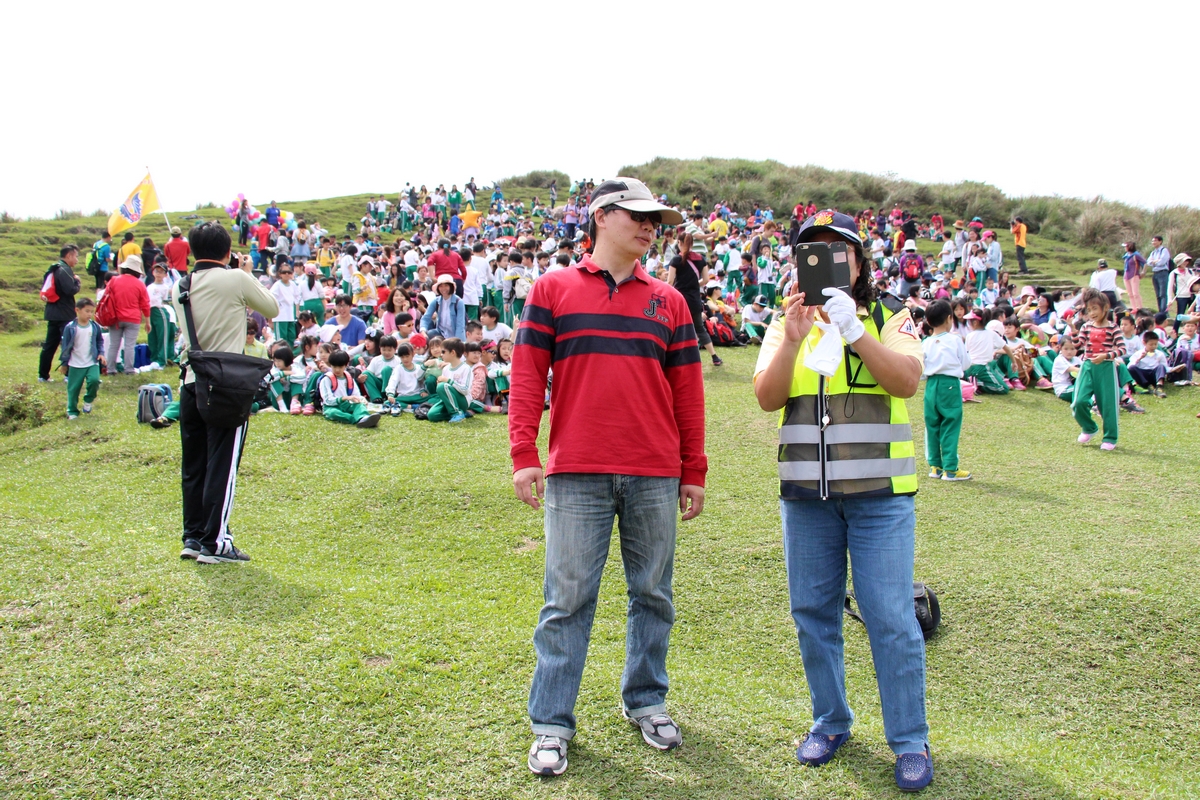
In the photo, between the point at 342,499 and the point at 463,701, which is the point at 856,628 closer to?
the point at 463,701

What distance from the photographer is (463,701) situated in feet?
11.5

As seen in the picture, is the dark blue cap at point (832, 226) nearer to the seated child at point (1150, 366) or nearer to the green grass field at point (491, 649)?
the green grass field at point (491, 649)

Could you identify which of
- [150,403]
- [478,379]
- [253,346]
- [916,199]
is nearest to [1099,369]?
[478,379]

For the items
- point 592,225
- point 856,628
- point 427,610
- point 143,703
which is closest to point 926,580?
point 856,628

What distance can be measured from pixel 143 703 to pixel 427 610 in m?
1.48

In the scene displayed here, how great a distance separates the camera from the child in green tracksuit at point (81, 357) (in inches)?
414

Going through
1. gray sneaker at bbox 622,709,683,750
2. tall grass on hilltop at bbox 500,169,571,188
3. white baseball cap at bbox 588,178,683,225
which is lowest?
gray sneaker at bbox 622,709,683,750

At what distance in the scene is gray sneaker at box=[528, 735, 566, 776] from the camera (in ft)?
9.75

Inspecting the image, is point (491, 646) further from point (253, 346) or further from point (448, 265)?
point (448, 265)

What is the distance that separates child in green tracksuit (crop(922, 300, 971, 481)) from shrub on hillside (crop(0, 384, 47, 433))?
10.2 meters

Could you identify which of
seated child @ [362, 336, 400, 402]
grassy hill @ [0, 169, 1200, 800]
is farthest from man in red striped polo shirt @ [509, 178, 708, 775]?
seated child @ [362, 336, 400, 402]

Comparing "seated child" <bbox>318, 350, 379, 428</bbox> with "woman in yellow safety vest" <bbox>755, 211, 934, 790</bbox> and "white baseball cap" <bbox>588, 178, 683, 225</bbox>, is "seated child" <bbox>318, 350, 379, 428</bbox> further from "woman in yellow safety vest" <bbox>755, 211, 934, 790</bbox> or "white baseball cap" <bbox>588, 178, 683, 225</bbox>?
"woman in yellow safety vest" <bbox>755, 211, 934, 790</bbox>

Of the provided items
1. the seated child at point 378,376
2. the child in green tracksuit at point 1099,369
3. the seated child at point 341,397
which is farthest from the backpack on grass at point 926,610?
the seated child at point 378,376

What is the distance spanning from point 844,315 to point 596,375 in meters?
0.87
